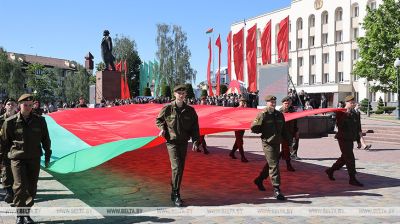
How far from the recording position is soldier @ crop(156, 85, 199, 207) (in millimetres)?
6586

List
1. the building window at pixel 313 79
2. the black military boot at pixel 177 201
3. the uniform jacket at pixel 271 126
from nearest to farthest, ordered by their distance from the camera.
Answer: the black military boot at pixel 177 201 < the uniform jacket at pixel 271 126 < the building window at pixel 313 79

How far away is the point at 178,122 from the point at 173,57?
61275 mm

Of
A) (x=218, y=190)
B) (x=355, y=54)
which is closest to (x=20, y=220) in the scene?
(x=218, y=190)

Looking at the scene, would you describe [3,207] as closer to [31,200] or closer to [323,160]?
[31,200]

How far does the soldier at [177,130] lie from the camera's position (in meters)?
6.59

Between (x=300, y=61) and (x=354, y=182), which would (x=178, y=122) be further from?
(x=300, y=61)

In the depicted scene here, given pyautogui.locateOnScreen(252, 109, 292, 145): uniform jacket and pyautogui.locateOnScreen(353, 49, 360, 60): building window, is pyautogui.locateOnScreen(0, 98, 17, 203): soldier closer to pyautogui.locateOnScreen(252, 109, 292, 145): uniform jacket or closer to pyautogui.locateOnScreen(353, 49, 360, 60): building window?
pyautogui.locateOnScreen(252, 109, 292, 145): uniform jacket

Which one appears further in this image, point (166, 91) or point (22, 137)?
point (166, 91)

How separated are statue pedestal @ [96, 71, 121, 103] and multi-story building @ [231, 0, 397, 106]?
34201 millimetres

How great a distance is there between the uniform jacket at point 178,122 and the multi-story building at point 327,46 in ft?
161

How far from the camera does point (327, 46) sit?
58875 mm

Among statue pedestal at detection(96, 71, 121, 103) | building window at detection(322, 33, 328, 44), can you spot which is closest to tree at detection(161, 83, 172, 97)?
building window at detection(322, 33, 328, 44)

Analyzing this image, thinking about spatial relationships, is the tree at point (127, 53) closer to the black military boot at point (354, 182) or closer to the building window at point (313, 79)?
the building window at point (313, 79)

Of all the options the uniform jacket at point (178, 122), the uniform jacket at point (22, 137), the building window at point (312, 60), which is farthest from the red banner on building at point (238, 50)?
the uniform jacket at point (22, 137)
